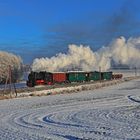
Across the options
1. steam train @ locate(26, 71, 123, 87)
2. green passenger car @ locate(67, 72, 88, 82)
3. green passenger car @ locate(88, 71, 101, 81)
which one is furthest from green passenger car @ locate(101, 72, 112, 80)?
green passenger car @ locate(67, 72, 88, 82)

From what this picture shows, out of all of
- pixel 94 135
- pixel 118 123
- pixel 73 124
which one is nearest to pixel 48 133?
pixel 94 135

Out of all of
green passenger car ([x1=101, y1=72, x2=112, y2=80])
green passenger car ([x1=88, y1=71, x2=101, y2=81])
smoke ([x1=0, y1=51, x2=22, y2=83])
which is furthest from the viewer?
green passenger car ([x1=101, y1=72, x2=112, y2=80])

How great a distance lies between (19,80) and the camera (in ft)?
300

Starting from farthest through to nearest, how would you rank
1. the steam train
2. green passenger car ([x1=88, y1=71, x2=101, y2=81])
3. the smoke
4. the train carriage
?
green passenger car ([x1=88, y1=71, x2=101, y2=81])
the smoke
the train carriage
the steam train

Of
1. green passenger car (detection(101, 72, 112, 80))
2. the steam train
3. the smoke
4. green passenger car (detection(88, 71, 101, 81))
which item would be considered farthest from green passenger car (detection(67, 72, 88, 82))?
the smoke

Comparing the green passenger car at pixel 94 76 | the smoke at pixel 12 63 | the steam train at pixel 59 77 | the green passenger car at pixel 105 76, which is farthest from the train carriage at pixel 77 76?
the smoke at pixel 12 63

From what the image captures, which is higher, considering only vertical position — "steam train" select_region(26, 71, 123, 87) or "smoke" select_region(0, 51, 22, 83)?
"smoke" select_region(0, 51, 22, 83)

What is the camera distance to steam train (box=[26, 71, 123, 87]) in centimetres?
6962

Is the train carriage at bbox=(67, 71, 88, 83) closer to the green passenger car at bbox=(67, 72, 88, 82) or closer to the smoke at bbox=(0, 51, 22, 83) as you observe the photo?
the green passenger car at bbox=(67, 72, 88, 82)

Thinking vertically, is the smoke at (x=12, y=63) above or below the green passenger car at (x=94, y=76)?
above

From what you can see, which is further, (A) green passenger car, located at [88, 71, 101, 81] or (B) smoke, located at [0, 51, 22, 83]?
(A) green passenger car, located at [88, 71, 101, 81]

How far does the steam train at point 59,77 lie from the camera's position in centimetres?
6962

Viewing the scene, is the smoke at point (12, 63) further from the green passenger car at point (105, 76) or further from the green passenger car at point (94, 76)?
the green passenger car at point (105, 76)

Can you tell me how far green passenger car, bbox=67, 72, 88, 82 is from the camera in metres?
81.1
